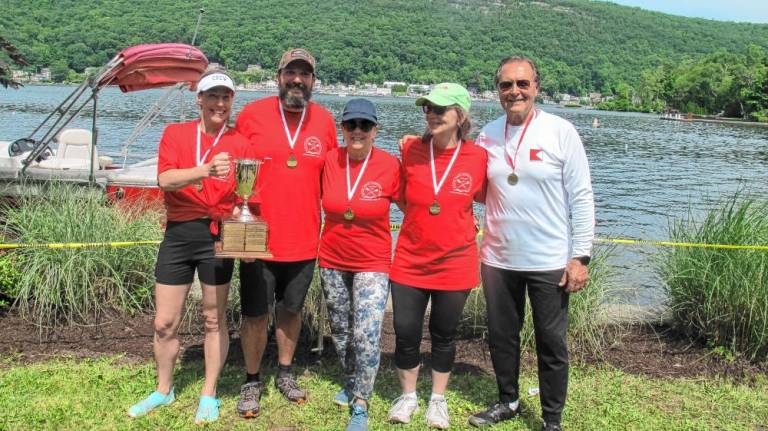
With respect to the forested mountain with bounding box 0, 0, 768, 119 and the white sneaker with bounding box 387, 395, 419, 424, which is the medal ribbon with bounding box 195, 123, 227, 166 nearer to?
the white sneaker with bounding box 387, 395, 419, 424

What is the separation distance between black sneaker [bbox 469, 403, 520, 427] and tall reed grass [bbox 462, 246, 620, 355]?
3.81 feet

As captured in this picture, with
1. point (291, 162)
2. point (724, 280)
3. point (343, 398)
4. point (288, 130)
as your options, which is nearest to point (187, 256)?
point (291, 162)

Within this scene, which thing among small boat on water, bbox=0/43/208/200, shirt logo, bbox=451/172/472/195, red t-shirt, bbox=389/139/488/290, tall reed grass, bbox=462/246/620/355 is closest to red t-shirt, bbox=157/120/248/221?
red t-shirt, bbox=389/139/488/290

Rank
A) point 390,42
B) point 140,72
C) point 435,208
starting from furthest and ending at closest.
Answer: point 390,42 < point 140,72 < point 435,208

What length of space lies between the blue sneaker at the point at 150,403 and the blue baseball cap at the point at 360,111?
2.25m

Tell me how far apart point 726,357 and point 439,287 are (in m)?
3.15

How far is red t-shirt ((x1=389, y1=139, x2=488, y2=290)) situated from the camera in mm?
4188

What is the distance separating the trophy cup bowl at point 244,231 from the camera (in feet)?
13.0

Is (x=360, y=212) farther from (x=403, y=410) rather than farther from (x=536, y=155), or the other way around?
(x=403, y=410)

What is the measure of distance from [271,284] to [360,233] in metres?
0.71

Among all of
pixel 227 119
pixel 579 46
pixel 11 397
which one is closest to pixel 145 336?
pixel 11 397

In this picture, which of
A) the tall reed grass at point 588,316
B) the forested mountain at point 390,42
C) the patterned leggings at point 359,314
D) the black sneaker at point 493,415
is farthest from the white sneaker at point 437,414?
the forested mountain at point 390,42

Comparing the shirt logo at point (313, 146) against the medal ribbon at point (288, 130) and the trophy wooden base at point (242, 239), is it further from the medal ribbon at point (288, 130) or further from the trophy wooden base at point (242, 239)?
the trophy wooden base at point (242, 239)

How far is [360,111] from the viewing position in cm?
422
